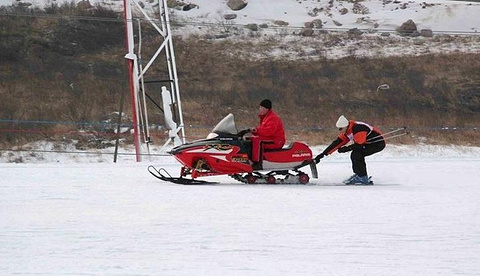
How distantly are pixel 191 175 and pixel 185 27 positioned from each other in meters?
29.9

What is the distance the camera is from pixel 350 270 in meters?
7.18

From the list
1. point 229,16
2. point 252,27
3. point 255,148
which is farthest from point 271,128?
point 229,16

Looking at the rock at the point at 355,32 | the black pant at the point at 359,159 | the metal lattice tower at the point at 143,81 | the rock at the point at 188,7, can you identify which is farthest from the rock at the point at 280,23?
the black pant at the point at 359,159

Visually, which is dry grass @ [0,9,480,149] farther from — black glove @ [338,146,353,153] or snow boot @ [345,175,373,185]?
snow boot @ [345,175,373,185]

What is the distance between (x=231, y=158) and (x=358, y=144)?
6.92ft

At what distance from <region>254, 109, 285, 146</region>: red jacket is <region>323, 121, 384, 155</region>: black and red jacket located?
85cm

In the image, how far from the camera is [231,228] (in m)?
8.84

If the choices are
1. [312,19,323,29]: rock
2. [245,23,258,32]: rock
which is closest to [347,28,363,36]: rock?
[312,19,323,29]: rock

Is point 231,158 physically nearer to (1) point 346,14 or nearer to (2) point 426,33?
(2) point 426,33

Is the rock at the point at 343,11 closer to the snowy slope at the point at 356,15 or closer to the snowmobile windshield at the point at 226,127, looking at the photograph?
the snowy slope at the point at 356,15

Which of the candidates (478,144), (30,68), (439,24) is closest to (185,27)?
(30,68)

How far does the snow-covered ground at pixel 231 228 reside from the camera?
23.8 ft

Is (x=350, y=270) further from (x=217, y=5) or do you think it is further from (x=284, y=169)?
(x=217, y=5)

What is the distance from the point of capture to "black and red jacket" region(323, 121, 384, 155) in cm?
1377
